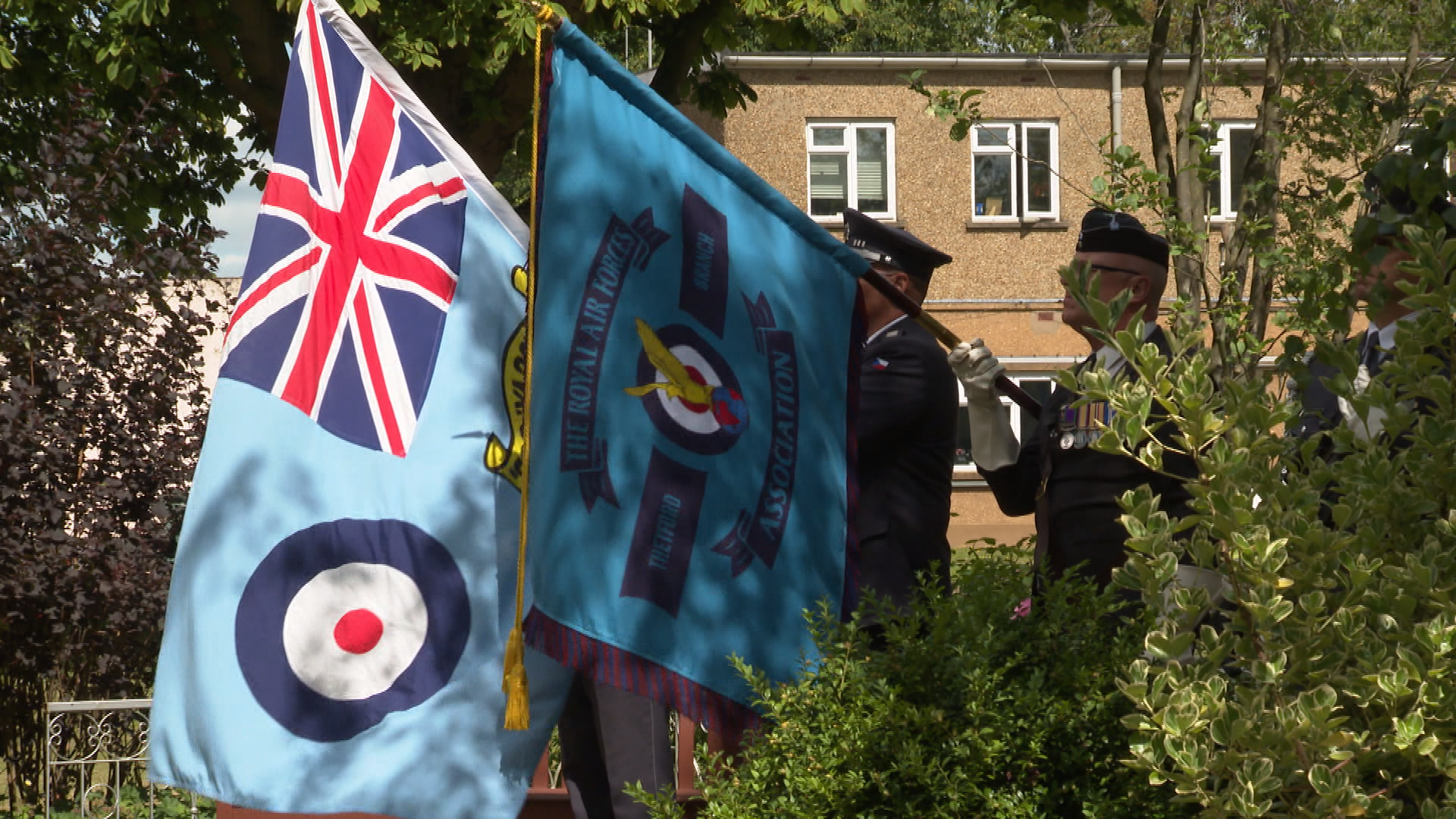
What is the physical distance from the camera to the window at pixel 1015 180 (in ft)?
82.7

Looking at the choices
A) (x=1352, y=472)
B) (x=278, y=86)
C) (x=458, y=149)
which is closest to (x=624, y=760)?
(x=458, y=149)

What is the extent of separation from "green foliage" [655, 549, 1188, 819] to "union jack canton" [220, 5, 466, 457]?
69.2 inches

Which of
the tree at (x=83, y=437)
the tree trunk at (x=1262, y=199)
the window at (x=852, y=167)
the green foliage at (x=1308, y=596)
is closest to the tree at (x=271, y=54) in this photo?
the tree at (x=83, y=437)

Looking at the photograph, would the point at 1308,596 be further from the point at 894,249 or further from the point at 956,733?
the point at 894,249

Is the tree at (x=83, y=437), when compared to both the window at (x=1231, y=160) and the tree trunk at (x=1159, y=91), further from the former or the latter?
the window at (x=1231, y=160)

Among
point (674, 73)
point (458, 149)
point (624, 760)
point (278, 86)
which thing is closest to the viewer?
point (624, 760)

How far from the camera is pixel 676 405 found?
12.0 feet

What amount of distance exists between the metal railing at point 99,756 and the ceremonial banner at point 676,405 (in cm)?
385

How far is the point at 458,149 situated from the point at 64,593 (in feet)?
12.8

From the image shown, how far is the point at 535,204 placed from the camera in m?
3.52

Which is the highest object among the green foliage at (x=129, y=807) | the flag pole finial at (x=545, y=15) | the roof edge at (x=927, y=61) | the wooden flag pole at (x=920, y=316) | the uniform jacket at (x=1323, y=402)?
the roof edge at (x=927, y=61)

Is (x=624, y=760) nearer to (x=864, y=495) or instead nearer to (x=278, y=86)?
(x=864, y=495)

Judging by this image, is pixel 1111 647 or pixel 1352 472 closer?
pixel 1352 472

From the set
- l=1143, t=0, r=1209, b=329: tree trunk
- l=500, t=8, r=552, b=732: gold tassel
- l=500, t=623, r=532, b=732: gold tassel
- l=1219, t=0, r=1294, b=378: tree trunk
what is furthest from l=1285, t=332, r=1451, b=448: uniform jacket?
l=1143, t=0, r=1209, b=329: tree trunk
